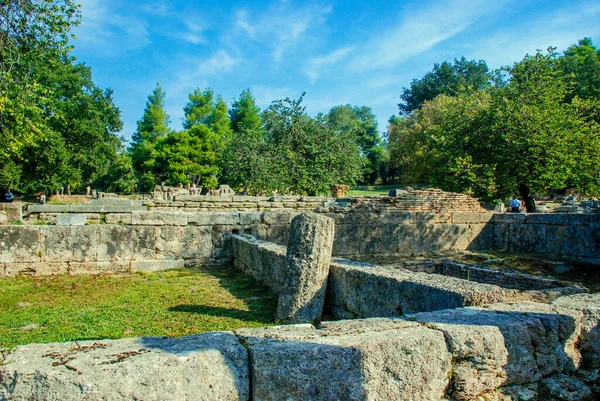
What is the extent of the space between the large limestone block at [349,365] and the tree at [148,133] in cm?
6391

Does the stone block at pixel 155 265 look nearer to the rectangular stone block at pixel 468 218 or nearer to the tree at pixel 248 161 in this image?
the rectangular stone block at pixel 468 218

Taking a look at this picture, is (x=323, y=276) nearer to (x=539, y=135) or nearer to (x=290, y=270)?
(x=290, y=270)

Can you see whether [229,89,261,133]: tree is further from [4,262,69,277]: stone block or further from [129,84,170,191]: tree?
[4,262,69,277]: stone block

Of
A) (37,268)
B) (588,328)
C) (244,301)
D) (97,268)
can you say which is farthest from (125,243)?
(588,328)

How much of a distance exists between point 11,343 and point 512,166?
55.7 ft

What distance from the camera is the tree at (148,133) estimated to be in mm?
66200

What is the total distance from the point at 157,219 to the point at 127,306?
3407 mm

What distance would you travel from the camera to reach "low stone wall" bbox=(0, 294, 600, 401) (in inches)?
80.7

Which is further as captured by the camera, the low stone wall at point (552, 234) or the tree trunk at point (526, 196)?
the tree trunk at point (526, 196)

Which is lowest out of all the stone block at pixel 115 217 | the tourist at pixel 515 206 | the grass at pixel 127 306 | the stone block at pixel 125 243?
the grass at pixel 127 306

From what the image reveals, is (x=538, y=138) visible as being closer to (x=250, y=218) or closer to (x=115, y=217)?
(x=250, y=218)

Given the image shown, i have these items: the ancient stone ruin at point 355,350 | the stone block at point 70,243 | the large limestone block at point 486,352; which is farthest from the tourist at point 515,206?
the large limestone block at point 486,352

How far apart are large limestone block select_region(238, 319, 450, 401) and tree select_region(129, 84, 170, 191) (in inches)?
2516

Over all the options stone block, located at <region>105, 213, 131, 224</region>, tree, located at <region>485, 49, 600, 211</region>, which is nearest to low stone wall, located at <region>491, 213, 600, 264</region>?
tree, located at <region>485, 49, 600, 211</region>
